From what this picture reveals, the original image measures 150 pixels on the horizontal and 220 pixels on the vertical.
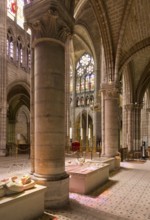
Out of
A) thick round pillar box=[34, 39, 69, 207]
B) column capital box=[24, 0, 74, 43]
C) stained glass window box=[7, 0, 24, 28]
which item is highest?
stained glass window box=[7, 0, 24, 28]

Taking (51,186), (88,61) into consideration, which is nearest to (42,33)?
(51,186)

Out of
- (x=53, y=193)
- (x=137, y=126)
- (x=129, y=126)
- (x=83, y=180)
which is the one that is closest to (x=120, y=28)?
(x=83, y=180)

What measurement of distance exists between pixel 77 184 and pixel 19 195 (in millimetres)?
2696

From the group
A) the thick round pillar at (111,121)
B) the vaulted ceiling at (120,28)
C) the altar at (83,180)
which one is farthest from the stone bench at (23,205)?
the vaulted ceiling at (120,28)

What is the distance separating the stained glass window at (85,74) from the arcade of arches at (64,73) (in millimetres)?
139

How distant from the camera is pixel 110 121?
39.2 ft

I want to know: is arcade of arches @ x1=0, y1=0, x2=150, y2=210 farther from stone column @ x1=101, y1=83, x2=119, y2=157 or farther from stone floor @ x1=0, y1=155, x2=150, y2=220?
stone floor @ x1=0, y1=155, x2=150, y2=220

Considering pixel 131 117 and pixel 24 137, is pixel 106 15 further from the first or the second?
pixel 24 137

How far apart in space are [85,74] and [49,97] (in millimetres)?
26518

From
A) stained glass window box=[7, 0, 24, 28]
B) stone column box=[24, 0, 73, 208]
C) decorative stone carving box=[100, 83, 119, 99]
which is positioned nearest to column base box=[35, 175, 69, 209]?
stone column box=[24, 0, 73, 208]

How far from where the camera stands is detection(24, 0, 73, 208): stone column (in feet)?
17.5

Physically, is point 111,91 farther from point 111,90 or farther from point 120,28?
point 120,28

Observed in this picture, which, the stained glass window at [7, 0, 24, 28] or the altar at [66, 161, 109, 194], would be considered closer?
the altar at [66, 161, 109, 194]

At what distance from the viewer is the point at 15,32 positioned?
2147cm
